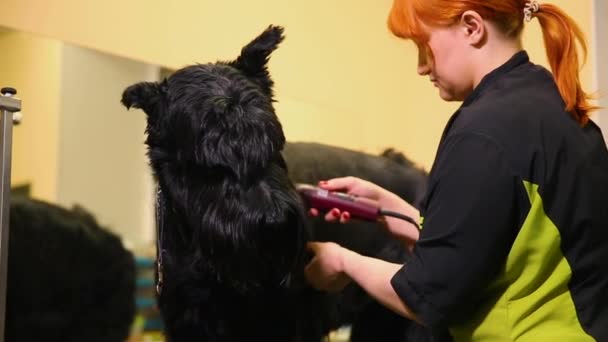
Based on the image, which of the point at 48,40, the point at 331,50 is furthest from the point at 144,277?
the point at 331,50

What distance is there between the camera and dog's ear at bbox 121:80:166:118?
1422 mm

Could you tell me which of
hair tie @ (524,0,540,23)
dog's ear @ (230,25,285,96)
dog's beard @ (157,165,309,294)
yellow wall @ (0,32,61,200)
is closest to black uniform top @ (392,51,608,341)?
hair tie @ (524,0,540,23)

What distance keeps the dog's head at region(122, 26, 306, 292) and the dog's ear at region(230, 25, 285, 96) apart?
2.5 inches

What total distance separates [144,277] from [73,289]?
0.19m

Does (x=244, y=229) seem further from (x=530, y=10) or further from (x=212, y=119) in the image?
(x=530, y=10)

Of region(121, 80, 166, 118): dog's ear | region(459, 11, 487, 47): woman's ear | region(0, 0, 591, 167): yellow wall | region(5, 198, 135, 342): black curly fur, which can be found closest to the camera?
region(459, 11, 487, 47): woman's ear

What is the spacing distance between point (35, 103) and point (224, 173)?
0.69 m

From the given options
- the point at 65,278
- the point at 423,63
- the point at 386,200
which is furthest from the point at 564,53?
the point at 65,278

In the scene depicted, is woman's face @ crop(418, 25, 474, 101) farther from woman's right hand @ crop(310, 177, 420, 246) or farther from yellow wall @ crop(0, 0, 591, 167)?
yellow wall @ crop(0, 0, 591, 167)

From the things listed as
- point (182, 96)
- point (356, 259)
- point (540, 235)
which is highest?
point (182, 96)

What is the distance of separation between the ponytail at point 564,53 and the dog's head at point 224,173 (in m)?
0.50

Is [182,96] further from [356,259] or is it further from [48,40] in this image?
[48,40]

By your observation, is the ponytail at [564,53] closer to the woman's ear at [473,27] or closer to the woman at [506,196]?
the woman at [506,196]

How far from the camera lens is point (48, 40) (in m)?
1.89
